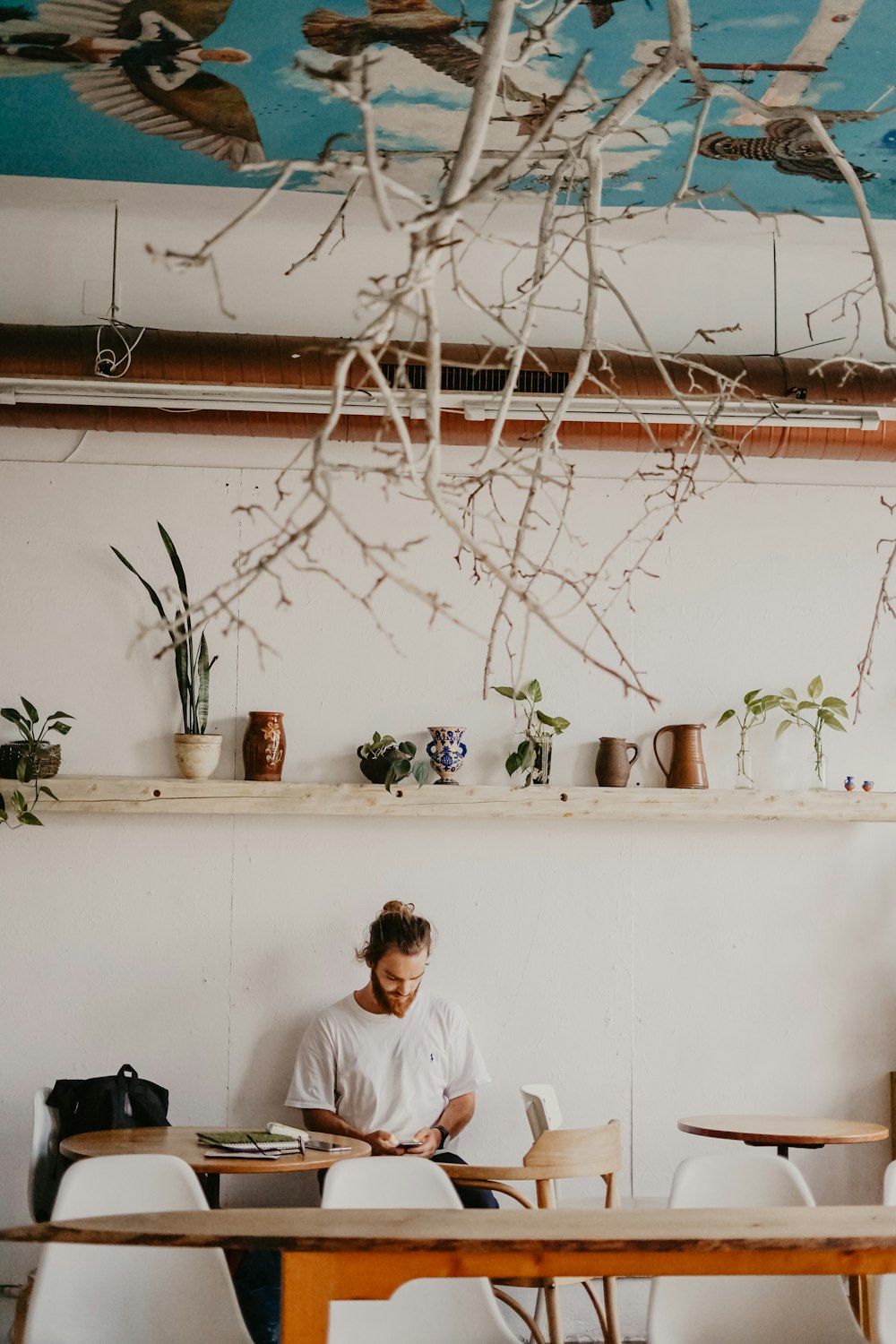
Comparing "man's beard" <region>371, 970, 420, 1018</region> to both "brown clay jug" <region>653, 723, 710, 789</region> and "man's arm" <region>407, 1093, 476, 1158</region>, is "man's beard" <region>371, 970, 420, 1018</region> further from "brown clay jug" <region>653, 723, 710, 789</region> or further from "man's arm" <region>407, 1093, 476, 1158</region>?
"brown clay jug" <region>653, 723, 710, 789</region>

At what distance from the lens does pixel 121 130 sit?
12.5 feet

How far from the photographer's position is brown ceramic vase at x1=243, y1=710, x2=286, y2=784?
15.2ft

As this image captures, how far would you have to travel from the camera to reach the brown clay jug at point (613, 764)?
4762 mm

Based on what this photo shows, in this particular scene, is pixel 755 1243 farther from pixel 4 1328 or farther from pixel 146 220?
pixel 146 220

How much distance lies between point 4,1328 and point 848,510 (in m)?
4.43

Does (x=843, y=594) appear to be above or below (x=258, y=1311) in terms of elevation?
above

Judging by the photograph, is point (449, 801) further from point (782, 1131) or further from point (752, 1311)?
point (752, 1311)

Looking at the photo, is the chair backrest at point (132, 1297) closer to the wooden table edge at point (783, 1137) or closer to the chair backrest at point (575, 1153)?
the chair backrest at point (575, 1153)

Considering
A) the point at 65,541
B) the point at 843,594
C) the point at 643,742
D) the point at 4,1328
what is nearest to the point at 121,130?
the point at 65,541

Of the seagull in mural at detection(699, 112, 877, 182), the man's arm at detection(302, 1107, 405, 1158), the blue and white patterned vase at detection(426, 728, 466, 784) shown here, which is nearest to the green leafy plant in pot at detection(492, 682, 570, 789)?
the blue and white patterned vase at detection(426, 728, 466, 784)

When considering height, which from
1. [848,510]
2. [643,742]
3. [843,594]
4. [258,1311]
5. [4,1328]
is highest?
[848,510]

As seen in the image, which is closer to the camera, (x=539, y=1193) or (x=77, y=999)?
(x=539, y=1193)

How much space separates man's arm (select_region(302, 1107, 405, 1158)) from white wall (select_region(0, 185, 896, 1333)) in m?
0.32

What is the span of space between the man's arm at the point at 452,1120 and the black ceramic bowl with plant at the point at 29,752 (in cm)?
185
